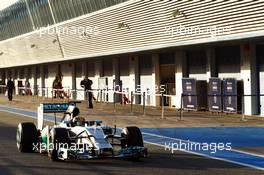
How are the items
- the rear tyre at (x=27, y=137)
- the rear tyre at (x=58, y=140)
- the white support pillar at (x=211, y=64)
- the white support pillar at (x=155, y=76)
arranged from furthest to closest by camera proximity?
1. the white support pillar at (x=155, y=76)
2. the white support pillar at (x=211, y=64)
3. the rear tyre at (x=27, y=137)
4. the rear tyre at (x=58, y=140)

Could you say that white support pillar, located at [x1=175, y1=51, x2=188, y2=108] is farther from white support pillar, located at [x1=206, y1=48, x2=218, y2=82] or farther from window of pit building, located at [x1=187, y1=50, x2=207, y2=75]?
white support pillar, located at [x1=206, y1=48, x2=218, y2=82]

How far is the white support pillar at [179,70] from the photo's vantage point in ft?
104

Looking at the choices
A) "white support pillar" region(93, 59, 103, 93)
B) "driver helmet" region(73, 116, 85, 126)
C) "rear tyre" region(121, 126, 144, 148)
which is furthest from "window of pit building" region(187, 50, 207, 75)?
"rear tyre" region(121, 126, 144, 148)

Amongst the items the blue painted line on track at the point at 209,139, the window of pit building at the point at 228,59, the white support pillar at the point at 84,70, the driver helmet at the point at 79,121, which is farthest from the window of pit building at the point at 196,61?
the driver helmet at the point at 79,121

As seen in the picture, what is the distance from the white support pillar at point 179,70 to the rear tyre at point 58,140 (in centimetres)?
2036

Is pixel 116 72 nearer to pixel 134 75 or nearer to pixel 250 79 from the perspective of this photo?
pixel 134 75

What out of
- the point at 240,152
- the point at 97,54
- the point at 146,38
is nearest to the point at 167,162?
the point at 240,152

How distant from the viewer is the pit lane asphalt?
402 inches

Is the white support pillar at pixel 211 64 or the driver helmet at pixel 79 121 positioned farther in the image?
the white support pillar at pixel 211 64

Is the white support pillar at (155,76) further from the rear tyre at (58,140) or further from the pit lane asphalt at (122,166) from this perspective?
the rear tyre at (58,140)

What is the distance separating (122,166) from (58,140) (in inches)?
55.5

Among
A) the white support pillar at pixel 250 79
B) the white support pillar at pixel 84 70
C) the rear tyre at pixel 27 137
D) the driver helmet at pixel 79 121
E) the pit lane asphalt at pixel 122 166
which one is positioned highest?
the white support pillar at pixel 84 70

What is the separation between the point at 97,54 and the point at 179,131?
21361 millimetres

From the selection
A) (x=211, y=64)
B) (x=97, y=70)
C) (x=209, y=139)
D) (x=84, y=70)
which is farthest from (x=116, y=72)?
(x=209, y=139)
